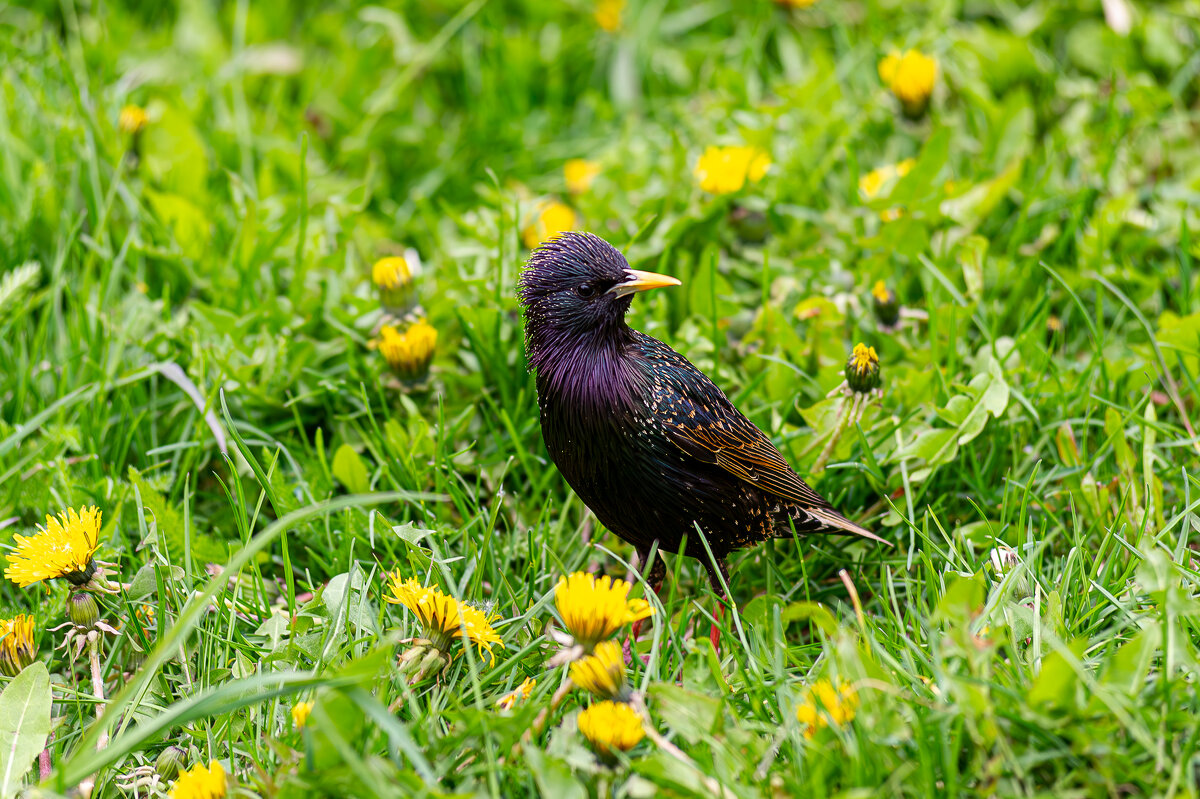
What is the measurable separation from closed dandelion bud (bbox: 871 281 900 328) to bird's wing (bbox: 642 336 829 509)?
2.90 ft

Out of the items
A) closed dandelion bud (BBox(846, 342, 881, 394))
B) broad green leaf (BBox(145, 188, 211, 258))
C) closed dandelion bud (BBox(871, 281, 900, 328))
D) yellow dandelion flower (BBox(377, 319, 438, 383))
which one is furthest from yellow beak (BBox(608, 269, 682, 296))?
broad green leaf (BBox(145, 188, 211, 258))

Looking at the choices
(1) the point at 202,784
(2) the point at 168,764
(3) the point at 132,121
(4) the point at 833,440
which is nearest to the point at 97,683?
(2) the point at 168,764

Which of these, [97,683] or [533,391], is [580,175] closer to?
[533,391]

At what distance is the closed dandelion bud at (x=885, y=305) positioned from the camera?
3.84 metres

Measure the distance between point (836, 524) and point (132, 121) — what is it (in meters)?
3.40

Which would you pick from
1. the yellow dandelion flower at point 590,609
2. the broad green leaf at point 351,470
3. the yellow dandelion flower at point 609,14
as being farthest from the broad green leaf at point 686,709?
the yellow dandelion flower at point 609,14

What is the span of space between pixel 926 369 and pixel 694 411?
120cm

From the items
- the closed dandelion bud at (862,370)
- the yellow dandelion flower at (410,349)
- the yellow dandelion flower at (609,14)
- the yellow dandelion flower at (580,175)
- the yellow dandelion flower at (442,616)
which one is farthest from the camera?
the yellow dandelion flower at (609,14)

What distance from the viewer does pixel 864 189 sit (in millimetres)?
4582

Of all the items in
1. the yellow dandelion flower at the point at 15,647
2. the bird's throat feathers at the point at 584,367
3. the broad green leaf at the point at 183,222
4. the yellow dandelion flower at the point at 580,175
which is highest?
the broad green leaf at the point at 183,222

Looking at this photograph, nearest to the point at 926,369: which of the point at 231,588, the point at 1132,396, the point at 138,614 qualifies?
the point at 1132,396

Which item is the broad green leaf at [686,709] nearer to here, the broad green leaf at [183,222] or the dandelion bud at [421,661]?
the dandelion bud at [421,661]

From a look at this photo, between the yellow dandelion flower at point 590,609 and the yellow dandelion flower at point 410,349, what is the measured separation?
1.36 m

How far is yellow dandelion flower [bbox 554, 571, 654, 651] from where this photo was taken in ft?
7.99
